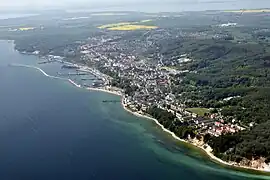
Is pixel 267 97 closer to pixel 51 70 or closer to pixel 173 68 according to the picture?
pixel 173 68

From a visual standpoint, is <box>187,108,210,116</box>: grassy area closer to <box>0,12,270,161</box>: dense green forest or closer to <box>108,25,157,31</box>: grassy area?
<box>0,12,270,161</box>: dense green forest

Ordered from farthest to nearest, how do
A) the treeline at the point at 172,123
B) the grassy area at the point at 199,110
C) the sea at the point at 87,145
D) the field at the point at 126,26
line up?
the field at the point at 126,26, the grassy area at the point at 199,110, the treeline at the point at 172,123, the sea at the point at 87,145

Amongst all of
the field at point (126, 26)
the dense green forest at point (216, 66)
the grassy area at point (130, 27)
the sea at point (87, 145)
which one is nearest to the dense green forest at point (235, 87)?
the dense green forest at point (216, 66)

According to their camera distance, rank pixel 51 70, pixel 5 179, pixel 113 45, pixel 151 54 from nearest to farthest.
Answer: pixel 5 179
pixel 51 70
pixel 151 54
pixel 113 45

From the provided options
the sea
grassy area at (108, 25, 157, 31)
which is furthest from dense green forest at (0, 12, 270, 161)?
grassy area at (108, 25, 157, 31)

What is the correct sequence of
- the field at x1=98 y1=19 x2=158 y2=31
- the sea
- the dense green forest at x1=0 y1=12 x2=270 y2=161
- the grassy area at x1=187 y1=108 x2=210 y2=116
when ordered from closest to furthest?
the sea
the dense green forest at x1=0 y1=12 x2=270 y2=161
the grassy area at x1=187 y1=108 x2=210 y2=116
the field at x1=98 y1=19 x2=158 y2=31

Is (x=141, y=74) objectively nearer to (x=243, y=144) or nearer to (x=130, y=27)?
(x=243, y=144)

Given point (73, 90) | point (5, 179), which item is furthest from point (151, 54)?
point (5, 179)

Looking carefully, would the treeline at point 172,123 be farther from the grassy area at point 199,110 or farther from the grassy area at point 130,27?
the grassy area at point 130,27
